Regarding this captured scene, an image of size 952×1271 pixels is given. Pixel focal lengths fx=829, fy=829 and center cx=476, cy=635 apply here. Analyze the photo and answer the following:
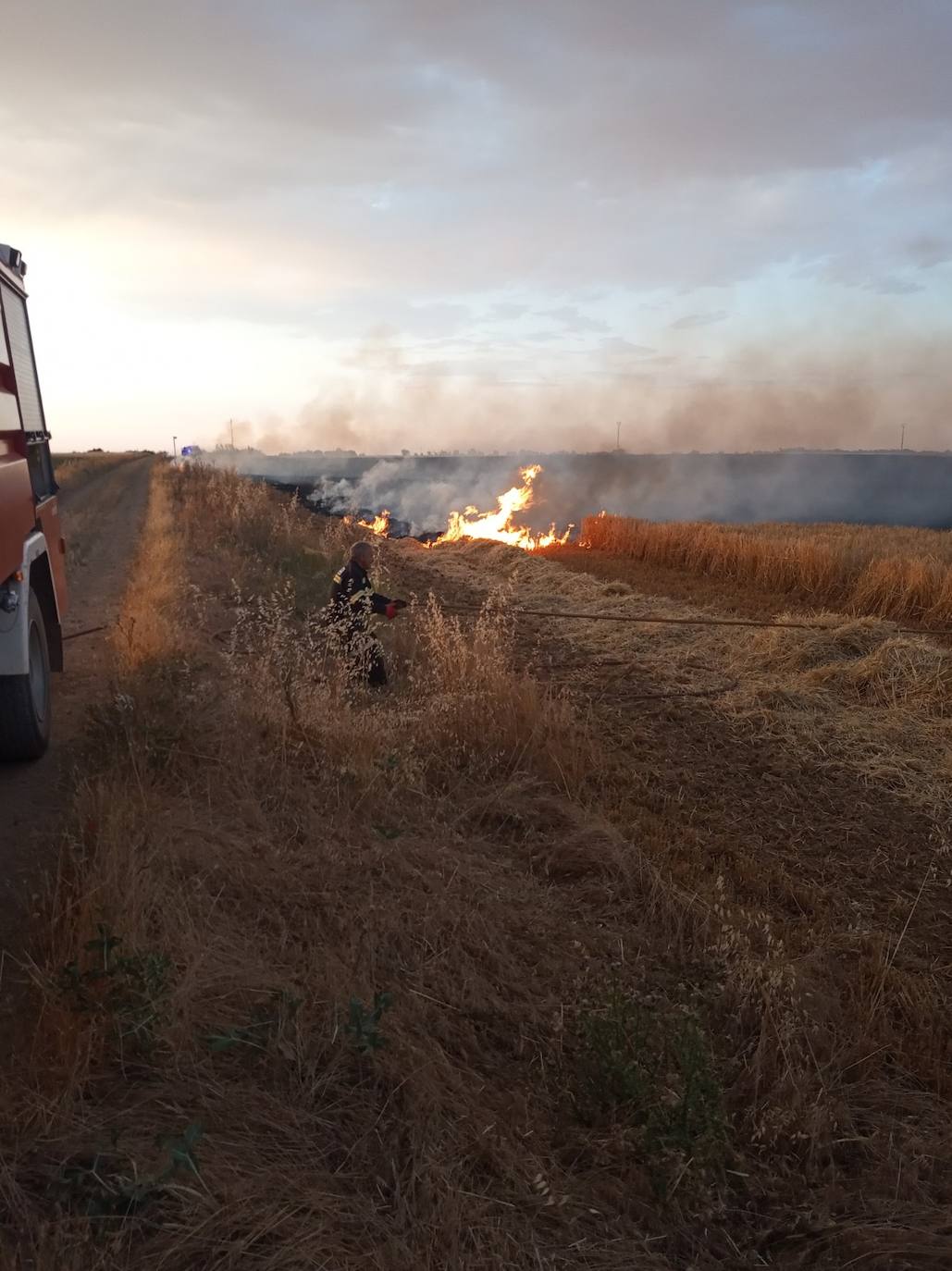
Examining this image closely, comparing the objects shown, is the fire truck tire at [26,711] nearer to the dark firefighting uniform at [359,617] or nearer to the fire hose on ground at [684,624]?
the dark firefighting uniform at [359,617]

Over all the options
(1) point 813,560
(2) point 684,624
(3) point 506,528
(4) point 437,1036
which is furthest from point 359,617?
(3) point 506,528

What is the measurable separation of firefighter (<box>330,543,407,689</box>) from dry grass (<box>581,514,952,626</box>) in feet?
26.2

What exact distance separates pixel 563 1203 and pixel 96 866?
7.27 ft

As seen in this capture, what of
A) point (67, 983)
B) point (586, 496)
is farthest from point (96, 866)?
point (586, 496)

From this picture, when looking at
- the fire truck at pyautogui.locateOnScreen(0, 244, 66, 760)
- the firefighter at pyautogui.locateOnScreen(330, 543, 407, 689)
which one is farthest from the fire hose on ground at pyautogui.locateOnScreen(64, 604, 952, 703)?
the fire truck at pyautogui.locateOnScreen(0, 244, 66, 760)

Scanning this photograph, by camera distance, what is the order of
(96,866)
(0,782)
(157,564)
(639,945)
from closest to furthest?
(96,866), (639,945), (0,782), (157,564)

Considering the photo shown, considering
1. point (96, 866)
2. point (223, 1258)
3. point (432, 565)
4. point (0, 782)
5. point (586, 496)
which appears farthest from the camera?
point (586, 496)

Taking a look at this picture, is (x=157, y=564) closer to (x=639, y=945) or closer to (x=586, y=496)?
(x=639, y=945)

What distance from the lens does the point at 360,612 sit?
7043 mm

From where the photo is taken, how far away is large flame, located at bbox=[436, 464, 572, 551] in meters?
21.5

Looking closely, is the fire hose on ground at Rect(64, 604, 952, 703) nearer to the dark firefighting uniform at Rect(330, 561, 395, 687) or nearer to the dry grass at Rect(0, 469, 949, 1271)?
the dark firefighting uniform at Rect(330, 561, 395, 687)

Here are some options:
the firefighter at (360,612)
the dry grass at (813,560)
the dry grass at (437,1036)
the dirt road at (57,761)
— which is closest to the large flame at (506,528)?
the dry grass at (813,560)

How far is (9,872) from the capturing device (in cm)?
389

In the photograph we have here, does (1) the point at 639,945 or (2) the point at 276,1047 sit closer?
(2) the point at 276,1047
